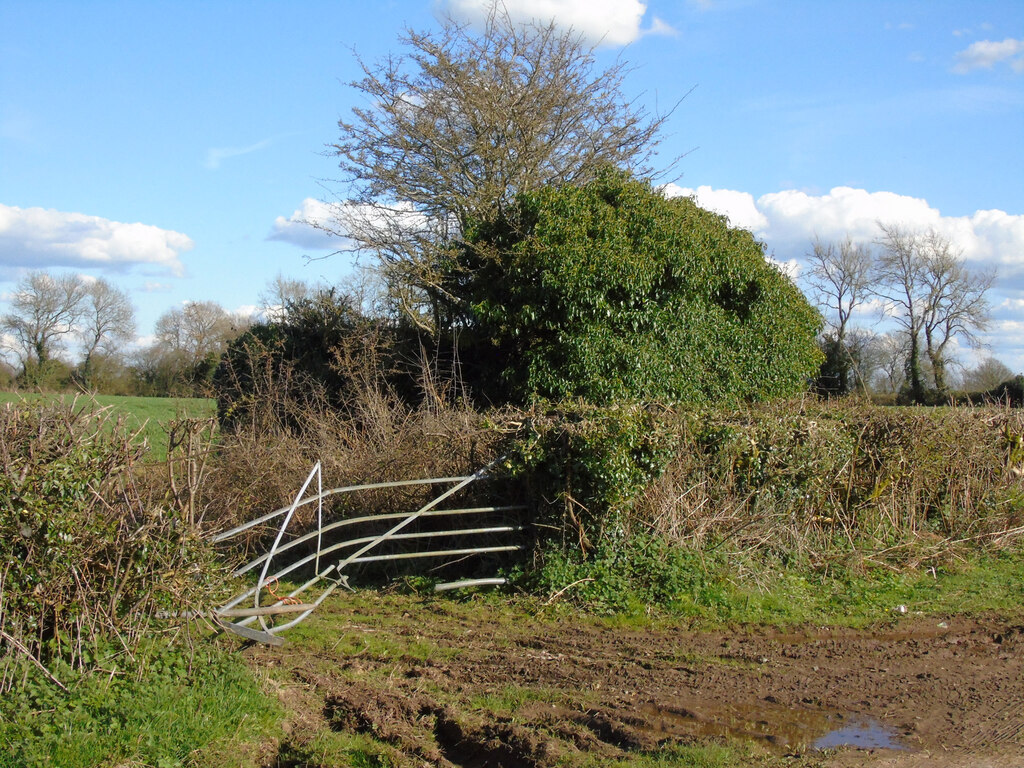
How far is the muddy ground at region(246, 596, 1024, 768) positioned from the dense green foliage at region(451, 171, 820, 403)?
20.6ft

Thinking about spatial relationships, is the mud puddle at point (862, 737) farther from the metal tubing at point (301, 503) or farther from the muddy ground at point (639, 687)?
the metal tubing at point (301, 503)

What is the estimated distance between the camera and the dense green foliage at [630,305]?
1418cm

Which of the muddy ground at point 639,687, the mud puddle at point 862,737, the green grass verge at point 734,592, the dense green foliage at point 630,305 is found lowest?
the mud puddle at point 862,737

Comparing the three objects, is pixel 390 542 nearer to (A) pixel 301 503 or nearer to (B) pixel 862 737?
(A) pixel 301 503

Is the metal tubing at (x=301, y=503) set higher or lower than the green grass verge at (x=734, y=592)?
higher

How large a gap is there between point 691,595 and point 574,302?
6.55 meters

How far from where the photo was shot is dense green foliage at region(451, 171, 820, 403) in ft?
46.5

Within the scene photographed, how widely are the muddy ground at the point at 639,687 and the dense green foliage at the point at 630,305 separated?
248 inches

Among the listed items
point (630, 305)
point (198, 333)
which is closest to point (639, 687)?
point (630, 305)

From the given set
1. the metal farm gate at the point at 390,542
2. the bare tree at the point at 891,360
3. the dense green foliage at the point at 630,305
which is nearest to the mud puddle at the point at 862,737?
the metal farm gate at the point at 390,542

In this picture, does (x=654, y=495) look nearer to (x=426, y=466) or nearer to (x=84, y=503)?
(x=426, y=466)

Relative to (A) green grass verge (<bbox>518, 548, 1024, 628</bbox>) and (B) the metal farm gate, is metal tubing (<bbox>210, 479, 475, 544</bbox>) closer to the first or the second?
(B) the metal farm gate

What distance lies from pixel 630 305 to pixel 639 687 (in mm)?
8762

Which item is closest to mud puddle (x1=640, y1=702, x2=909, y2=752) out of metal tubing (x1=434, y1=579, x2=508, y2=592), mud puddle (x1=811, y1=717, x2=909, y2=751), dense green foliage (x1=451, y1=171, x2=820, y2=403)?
mud puddle (x1=811, y1=717, x2=909, y2=751)
